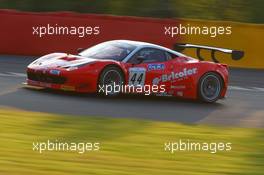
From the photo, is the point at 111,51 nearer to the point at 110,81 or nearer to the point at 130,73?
the point at 130,73

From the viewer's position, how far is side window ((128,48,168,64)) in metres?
12.7

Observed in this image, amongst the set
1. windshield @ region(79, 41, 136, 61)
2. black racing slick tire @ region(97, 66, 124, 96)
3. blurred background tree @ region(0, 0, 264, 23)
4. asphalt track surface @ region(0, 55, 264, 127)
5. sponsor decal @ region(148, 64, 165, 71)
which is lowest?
asphalt track surface @ region(0, 55, 264, 127)

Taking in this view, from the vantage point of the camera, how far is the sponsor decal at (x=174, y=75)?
12.8 metres

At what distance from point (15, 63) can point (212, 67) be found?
19.5 ft

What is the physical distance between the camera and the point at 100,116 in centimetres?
1030

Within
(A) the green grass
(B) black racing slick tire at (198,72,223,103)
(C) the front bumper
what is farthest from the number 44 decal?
(A) the green grass

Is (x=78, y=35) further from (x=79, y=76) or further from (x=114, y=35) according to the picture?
(x=79, y=76)

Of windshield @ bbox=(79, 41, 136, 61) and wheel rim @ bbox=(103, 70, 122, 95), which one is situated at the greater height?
windshield @ bbox=(79, 41, 136, 61)

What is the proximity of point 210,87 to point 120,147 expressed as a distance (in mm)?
5949

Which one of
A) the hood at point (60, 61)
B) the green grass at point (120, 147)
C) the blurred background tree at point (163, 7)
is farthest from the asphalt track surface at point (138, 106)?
the blurred background tree at point (163, 7)

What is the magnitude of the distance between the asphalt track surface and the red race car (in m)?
0.20

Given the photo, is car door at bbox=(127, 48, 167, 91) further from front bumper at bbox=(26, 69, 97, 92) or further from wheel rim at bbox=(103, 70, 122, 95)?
front bumper at bbox=(26, 69, 97, 92)

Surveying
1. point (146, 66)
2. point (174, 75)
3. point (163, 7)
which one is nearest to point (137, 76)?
point (146, 66)

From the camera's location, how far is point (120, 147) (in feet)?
Answer: 25.5
